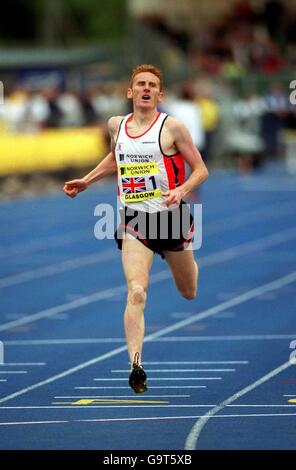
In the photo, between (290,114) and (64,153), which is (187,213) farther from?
(290,114)

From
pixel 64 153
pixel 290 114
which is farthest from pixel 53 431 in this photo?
pixel 290 114

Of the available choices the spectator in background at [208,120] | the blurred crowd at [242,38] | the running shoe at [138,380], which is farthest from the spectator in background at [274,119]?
the running shoe at [138,380]

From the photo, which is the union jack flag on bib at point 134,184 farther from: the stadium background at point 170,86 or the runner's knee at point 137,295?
the stadium background at point 170,86

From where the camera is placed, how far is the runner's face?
34.9 feet

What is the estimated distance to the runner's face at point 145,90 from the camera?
10.6 metres

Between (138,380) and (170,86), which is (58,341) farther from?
(170,86)

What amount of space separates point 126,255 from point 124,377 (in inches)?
51.7

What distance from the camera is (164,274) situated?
1912 cm

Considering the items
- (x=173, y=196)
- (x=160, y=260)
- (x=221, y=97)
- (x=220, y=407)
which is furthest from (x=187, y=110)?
(x=220, y=407)

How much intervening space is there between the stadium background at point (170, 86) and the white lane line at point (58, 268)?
5922mm

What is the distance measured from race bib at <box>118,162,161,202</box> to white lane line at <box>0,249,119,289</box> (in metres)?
7.50

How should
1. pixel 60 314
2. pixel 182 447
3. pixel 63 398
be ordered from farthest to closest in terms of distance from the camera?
pixel 60 314, pixel 63 398, pixel 182 447

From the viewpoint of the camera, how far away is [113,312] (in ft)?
51.7

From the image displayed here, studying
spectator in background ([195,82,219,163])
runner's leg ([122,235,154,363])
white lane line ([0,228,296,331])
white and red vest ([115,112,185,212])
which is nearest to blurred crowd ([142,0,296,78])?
spectator in background ([195,82,219,163])
